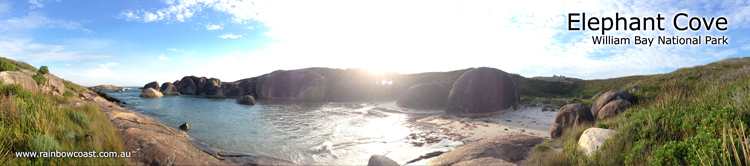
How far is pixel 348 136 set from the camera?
11.4m

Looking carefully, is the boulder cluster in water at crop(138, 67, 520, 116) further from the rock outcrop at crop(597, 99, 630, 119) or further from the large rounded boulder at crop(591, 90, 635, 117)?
the rock outcrop at crop(597, 99, 630, 119)

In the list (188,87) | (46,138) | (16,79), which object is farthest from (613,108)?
(188,87)

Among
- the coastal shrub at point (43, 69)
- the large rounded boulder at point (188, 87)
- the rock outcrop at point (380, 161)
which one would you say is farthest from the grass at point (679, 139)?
the large rounded boulder at point (188, 87)

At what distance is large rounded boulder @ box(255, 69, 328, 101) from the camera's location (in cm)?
4409

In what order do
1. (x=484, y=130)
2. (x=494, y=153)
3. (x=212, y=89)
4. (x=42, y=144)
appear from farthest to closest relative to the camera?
1. (x=212, y=89)
2. (x=484, y=130)
3. (x=494, y=153)
4. (x=42, y=144)

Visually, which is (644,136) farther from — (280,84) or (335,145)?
(280,84)

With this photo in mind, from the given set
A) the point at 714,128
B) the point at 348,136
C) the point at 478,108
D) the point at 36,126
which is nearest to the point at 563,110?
the point at 714,128

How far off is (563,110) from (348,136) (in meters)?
8.75

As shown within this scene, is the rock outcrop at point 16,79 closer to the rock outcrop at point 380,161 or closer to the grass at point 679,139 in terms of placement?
the rock outcrop at point 380,161

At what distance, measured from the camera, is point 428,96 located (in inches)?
904

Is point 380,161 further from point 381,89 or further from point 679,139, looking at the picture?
point 381,89

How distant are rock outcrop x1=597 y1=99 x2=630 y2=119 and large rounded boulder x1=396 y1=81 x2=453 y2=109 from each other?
1276cm

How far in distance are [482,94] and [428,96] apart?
19.0 ft

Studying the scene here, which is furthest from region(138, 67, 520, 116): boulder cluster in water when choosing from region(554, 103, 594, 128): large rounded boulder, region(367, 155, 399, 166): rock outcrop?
region(367, 155, 399, 166): rock outcrop
